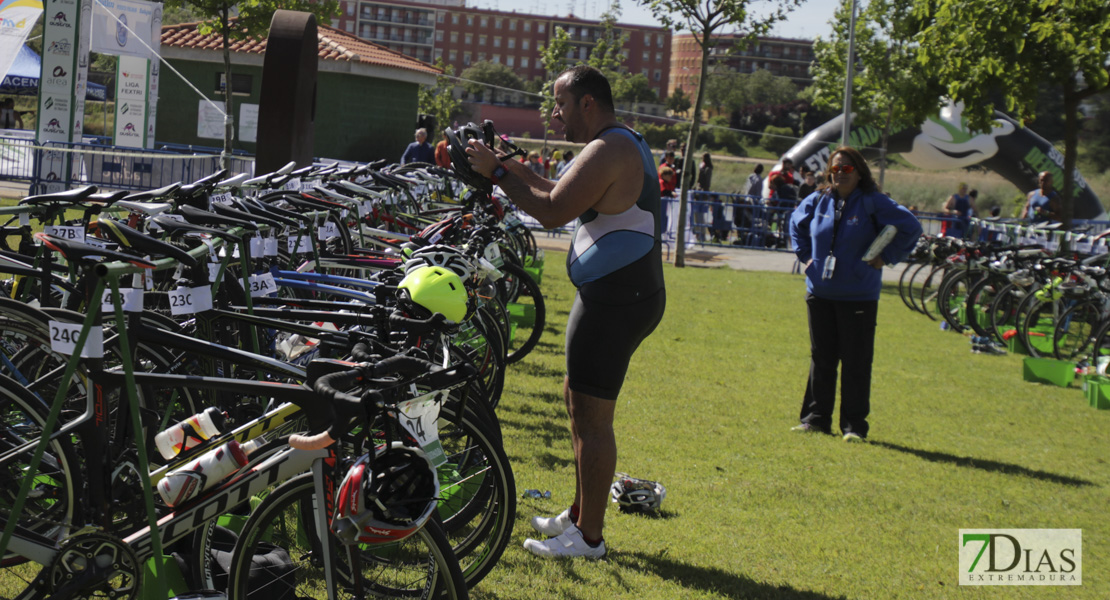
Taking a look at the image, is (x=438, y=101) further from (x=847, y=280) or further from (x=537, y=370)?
(x=847, y=280)

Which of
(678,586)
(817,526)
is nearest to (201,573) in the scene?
(678,586)

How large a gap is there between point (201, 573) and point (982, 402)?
23.4ft

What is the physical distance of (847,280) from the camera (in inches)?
261

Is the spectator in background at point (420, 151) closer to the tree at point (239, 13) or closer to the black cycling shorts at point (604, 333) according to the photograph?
the tree at point (239, 13)

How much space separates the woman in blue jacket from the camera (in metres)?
6.62

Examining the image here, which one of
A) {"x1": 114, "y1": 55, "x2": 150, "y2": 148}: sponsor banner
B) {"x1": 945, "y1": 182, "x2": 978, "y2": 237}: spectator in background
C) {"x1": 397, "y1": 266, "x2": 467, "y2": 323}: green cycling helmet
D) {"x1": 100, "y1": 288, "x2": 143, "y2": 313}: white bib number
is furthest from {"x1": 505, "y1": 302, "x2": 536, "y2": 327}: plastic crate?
→ {"x1": 114, "y1": 55, "x2": 150, "y2": 148}: sponsor banner

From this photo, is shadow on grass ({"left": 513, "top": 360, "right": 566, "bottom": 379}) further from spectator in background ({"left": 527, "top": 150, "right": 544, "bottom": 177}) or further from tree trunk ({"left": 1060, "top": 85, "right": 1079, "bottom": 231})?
spectator in background ({"left": 527, "top": 150, "right": 544, "bottom": 177})

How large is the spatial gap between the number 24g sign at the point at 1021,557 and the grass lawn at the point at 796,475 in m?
0.07

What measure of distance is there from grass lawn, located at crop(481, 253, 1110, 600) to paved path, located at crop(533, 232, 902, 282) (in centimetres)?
819

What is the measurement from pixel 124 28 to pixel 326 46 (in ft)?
36.9

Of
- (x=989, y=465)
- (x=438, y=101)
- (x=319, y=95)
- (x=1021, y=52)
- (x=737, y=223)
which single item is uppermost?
(x=438, y=101)

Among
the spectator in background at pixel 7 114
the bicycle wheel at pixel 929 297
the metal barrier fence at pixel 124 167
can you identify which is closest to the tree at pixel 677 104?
the spectator in background at pixel 7 114

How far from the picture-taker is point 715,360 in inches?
367

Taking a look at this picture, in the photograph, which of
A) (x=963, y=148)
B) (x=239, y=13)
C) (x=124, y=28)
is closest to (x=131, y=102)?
(x=124, y=28)
